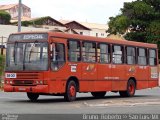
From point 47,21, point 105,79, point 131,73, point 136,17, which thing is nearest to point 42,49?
point 105,79

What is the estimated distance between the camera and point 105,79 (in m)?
25.5

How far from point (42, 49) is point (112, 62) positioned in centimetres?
546

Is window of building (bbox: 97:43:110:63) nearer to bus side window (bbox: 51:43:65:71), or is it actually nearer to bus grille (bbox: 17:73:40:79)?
bus side window (bbox: 51:43:65:71)

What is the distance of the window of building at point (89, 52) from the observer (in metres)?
23.8

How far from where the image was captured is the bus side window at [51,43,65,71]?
2170 cm

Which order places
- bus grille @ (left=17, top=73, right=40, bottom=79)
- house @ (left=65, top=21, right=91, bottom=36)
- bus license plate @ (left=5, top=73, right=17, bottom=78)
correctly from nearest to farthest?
bus grille @ (left=17, top=73, right=40, bottom=79) < bus license plate @ (left=5, top=73, right=17, bottom=78) < house @ (left=65, top=21, right=91, bottom=36)

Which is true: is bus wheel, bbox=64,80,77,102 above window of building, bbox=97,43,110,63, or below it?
below

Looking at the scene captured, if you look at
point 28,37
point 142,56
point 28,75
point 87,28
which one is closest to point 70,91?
point 28,75

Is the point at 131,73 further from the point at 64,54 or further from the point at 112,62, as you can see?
the point at 64,54

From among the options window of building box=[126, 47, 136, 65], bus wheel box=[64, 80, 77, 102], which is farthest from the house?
bus wheel box=[64, 80, 77, 102]

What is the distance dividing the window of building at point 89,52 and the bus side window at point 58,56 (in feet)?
5.46

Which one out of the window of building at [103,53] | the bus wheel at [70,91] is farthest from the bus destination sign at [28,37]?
the window of building at [103,53]

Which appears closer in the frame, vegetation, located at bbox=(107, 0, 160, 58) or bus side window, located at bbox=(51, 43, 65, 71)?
bus side window, located at bbox=(51, 43, 65, 71)

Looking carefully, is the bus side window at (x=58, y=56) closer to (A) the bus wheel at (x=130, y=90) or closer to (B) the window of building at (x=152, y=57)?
(A) the bus wheel at (x=130, y=90)
